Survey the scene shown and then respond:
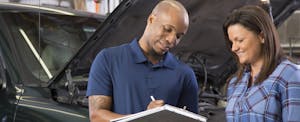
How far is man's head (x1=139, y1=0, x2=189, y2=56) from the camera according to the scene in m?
2.41

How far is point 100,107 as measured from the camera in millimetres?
2414

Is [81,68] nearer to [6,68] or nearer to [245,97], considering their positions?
[6,68]

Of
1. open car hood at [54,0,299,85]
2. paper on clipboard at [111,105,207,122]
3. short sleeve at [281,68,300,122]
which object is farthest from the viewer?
open car hood at [54,0,299,85]

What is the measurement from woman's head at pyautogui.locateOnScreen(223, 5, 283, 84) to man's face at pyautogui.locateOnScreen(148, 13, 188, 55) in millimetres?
519

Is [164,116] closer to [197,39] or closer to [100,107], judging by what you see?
[100,107]

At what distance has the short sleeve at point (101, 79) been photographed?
2.43 m

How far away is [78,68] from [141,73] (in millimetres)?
1021

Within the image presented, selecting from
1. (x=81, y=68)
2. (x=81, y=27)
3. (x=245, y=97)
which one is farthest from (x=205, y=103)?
(x=245, y=97)

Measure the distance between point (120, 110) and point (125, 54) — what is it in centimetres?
27

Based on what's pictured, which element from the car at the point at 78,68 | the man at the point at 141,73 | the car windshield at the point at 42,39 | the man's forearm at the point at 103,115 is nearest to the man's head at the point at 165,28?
the man at the point at 141,73

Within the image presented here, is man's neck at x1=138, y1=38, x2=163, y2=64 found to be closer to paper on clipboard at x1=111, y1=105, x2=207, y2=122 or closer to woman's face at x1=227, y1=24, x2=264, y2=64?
paper on clipboard at x1=111, y1=105, x2=207, y2=122

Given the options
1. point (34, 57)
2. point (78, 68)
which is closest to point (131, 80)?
point (78, 68)

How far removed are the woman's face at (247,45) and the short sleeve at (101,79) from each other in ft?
2.39

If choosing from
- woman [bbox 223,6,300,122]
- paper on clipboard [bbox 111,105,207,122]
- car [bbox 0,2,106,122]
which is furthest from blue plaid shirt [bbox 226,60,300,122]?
car [bbox 0,2,106,122]
